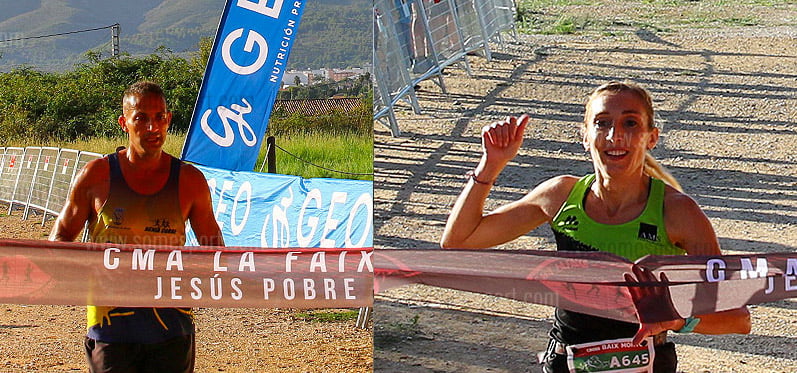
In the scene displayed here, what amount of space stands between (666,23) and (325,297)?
0.87 metres

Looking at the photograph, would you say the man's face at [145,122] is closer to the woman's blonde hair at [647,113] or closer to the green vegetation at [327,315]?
the woman's blonde hair at [647,113]

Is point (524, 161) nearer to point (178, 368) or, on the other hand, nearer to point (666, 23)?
point (666, 23)

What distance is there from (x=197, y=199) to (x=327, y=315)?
209 centimetres

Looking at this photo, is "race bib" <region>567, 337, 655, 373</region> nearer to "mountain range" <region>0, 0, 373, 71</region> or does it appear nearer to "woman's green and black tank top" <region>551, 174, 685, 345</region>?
"woman's green and black tank top" <region>551, 174, 685, 345</region>

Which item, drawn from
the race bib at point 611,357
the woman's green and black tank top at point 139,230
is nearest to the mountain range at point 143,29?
the woman's green and black tank top at point 139,230

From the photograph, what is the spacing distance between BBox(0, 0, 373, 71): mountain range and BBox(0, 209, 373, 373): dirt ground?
19.2 inches

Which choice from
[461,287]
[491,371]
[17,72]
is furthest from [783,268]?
[17,72]

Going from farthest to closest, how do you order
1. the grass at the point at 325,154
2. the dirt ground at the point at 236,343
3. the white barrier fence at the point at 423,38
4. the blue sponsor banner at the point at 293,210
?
the dirt ground at the point at 236,343
the grass at the point at 325,154
the blue sponsor banner at the point at 293,210
the white barrier fence at the point at 423,38

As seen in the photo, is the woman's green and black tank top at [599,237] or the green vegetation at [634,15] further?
the green vegetation at [634,15]

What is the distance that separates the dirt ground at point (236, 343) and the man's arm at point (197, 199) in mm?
1298

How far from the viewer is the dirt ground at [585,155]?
1700 millimetres

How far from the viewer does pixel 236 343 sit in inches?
121

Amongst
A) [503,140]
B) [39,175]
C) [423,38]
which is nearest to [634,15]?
[423,38]

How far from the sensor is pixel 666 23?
1.74m
